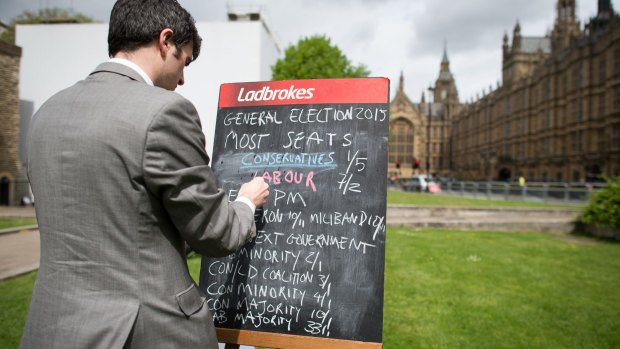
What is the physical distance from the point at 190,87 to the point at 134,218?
67.8 ft

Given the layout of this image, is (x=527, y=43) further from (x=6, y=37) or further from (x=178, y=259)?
(x=178, y=259)

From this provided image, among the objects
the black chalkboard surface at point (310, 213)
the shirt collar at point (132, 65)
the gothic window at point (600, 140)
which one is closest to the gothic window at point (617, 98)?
the gothic window at point (600, 140)

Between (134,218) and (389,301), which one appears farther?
(389,301)

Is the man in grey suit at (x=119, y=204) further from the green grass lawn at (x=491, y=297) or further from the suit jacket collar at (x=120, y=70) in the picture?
the green grass lawn at (x=491, y=297)

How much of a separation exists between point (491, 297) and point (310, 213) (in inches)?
158

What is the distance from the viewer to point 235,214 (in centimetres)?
167

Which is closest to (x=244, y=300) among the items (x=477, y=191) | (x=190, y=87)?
(x=190, y=87)

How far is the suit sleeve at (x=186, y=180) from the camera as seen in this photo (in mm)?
1370

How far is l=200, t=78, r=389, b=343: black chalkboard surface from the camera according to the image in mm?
2410

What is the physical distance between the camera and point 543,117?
52938 mm

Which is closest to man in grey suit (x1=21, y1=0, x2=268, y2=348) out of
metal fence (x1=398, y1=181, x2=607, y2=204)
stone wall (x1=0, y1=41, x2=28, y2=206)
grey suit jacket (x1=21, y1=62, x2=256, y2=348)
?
grey suit jacket (x1=21, y1=62, x2=256, y2=348)

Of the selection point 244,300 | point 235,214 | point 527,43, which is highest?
point 527,43

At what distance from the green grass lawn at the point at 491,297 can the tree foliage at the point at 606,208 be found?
1772 mm

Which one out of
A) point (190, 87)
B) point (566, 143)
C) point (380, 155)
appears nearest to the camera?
point (380, 155)
